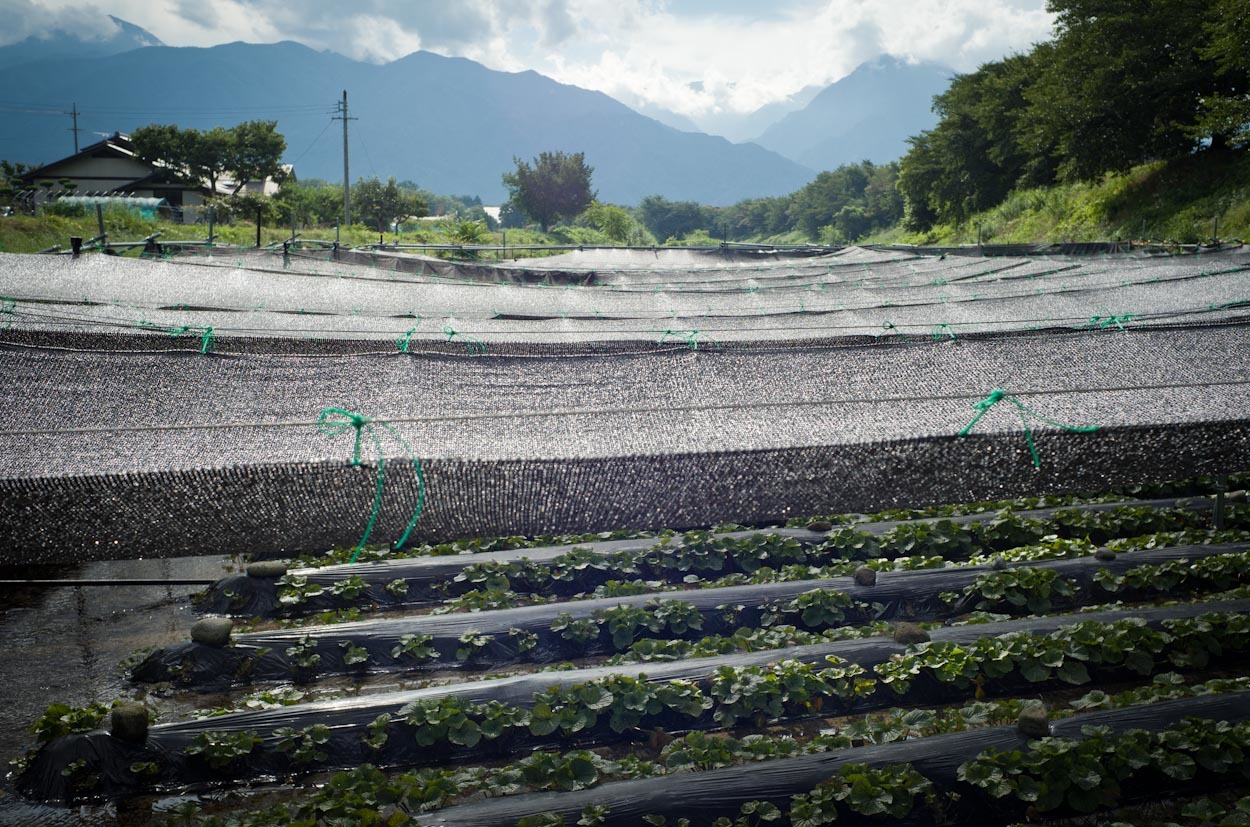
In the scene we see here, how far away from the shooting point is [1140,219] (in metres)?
→ 21.0

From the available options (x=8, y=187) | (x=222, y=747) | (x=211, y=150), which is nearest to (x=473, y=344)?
(x=222, y=747)

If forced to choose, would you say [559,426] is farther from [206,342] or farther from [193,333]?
[193,333]

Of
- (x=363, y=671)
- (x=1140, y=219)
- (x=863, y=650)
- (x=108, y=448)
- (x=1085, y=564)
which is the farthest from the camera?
(x=1140, y=219)

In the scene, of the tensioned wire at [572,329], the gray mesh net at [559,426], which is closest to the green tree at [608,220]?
the tensioned wire at [572,329]

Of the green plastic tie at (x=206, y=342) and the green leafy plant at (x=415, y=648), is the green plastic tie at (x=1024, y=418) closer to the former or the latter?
the green leafy plant at (x=415, y=648)

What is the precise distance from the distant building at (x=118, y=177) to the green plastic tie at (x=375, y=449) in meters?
39.0

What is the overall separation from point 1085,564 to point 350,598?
3471mm

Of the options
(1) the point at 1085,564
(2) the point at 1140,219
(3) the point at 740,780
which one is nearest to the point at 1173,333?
(1) the point at 1085,564

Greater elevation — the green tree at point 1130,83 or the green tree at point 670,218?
the green tree at point 670,218

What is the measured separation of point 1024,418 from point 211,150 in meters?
40.8

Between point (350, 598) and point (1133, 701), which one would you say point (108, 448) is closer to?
point (350, 598)

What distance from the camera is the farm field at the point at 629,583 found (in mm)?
2953

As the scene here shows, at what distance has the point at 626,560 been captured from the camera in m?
4.64

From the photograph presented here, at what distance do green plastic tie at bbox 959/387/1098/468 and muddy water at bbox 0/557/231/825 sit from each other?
318 cm
